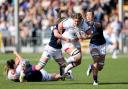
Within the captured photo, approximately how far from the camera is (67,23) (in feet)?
63.0

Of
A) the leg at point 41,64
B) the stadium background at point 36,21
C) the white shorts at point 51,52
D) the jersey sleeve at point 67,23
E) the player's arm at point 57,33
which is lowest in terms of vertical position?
the leg at point 41,64

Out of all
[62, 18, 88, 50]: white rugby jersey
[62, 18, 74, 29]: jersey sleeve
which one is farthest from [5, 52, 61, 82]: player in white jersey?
[62, 18, 74, 29]: jersey sleeve

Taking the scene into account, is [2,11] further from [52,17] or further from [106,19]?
[106,19]

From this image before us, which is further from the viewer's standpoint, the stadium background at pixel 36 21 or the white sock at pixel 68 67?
the stadium background at pixel 36 21

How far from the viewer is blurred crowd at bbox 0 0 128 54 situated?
39.3 metres

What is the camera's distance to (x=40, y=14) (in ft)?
134

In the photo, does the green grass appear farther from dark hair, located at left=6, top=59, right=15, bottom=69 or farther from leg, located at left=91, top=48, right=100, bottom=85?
dark hair, located at left=6, top=59, right=15, bottom=69

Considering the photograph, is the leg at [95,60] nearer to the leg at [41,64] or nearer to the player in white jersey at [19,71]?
the leg at [41,64]

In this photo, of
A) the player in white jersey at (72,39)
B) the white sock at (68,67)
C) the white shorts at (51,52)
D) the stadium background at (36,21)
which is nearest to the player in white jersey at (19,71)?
the white shorts at (51,52)

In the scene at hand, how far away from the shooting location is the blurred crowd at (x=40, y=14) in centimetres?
3934

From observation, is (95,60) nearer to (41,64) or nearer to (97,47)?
(97,47)

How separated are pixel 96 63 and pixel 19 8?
21884mm

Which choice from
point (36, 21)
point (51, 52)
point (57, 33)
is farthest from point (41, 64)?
point (36, 21)

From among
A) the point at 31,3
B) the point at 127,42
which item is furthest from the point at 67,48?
the point at 31,3
